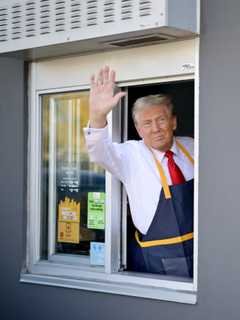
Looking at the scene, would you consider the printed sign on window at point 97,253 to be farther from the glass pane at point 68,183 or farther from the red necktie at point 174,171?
the red necktie at point 174,171

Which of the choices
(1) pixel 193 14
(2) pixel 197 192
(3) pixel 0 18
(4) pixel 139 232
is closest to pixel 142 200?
(4) pixel 139 232

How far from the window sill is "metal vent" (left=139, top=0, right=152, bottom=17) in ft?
6.62

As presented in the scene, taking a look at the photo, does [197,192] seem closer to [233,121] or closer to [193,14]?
[233,121]

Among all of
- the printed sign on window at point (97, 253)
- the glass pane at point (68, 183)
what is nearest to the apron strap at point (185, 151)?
the glass pane at point (68, 183)

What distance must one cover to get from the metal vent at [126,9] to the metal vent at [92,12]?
26 cm

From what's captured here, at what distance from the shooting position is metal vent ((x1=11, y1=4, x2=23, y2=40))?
20.7 feet

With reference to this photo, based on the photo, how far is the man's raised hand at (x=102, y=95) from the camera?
5.76 metres

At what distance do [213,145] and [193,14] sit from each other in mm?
961

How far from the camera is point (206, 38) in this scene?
5.62 m

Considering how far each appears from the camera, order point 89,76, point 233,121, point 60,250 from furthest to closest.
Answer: point 60,250 < point 89,76 < point 233,121

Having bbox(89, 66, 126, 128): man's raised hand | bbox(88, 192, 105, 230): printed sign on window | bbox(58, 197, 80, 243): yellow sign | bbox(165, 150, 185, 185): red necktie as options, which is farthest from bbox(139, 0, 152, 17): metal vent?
bbox(58, 197, 80, 243): yellow sign

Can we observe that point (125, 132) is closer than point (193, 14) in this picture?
No

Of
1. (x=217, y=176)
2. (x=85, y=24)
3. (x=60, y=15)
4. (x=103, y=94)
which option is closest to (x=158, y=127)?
(x=103, y=94)

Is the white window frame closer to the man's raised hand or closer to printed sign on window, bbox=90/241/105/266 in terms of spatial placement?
printed sign on window, bbox=90/241/105/266
